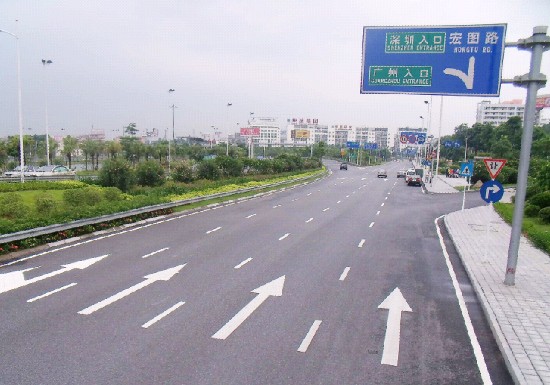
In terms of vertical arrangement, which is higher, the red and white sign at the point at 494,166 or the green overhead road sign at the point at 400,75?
the green overhead road sign at the point at 400,75

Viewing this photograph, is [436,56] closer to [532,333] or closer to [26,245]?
[532,333]

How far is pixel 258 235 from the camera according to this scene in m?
17.5

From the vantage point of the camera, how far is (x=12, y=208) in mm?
17891

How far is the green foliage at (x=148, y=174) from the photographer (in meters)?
33.5

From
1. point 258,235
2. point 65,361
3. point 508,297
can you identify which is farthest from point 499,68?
point 65,361

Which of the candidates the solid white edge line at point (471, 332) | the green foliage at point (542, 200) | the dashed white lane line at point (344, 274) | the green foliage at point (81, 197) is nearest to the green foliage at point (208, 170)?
the green foliage at point (81, 197)

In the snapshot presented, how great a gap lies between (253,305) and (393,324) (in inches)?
117

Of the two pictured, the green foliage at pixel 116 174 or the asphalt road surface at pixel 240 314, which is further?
the green foliage at pixel 116 174

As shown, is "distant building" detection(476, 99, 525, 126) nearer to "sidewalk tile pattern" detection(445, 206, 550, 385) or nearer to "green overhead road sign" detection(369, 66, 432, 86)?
"sidewalk tile pattern" detection(445, 206, 550, 385)

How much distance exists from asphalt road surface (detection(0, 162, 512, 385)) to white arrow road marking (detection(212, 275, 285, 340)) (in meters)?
0.04

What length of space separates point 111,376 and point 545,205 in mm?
22921

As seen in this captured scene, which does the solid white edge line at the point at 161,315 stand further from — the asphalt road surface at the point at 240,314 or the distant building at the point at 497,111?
the distant building at the point at 497,111

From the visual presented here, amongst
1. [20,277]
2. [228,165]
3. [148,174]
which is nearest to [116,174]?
[148,174]

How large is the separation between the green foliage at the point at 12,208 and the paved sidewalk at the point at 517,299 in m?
17.5
